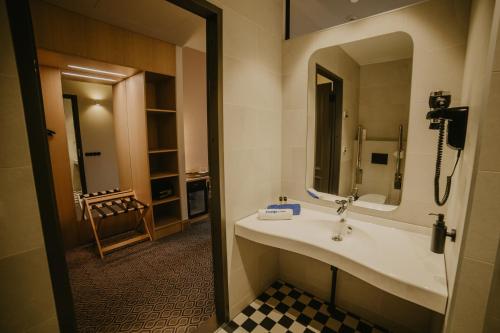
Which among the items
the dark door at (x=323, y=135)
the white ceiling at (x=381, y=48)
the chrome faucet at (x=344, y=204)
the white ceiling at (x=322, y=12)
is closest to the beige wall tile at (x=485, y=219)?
the chrome faucet at (x=344, y=204)

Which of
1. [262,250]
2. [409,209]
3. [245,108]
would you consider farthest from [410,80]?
[262,250]

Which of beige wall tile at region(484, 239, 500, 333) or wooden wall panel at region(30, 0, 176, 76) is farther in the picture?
wooden wall panel at region(30, 0, 176, 76)

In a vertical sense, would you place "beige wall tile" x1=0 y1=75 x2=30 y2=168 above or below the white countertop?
above

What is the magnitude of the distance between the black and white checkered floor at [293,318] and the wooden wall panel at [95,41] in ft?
8.71

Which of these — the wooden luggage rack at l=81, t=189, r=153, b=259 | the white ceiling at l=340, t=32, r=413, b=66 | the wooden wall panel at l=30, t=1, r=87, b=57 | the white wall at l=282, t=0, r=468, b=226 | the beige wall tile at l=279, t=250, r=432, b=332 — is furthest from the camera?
the wooden luggage rack at l=81, t=189, r=153, b=259

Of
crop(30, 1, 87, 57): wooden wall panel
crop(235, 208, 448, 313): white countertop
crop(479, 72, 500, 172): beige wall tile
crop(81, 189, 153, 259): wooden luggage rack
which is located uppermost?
crop(30, 1, 87, 57): wooden wall panel

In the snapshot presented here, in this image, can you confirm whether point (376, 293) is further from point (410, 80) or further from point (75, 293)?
point (75, 293)

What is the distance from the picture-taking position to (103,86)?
9.57 feet

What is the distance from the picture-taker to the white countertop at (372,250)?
965 mm

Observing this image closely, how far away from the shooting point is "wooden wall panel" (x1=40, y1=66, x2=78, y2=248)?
2.27 meters

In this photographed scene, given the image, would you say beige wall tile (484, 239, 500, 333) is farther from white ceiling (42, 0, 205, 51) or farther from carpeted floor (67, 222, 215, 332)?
white ceiling (42, 0, 205, 51)

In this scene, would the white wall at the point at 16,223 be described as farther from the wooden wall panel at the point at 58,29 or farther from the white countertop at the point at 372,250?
the wooden wall panel at the point at 58,29

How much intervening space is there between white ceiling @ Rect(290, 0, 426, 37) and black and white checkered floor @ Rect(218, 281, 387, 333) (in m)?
2.13

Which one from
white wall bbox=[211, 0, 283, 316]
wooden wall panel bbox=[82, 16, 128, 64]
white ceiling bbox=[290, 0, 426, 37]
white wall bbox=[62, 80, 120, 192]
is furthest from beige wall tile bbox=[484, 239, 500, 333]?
white wall bbox=[62, 80, 120, 192]
